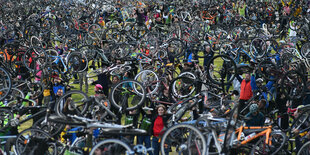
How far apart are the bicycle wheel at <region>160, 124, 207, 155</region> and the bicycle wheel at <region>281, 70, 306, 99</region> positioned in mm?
3900

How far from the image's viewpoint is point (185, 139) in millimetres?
7656

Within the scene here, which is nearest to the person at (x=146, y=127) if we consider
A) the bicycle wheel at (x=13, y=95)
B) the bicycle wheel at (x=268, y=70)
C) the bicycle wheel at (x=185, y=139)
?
the bicycle wheel at (x=185, y=139)

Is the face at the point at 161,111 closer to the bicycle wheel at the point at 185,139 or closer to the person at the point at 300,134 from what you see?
the bicycle wheel at the point at 185,139

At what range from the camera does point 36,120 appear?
9539 millimetres

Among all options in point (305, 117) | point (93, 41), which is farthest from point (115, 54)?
point (305, 117)

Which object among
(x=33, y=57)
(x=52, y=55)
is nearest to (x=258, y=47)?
(x=52, y=55)

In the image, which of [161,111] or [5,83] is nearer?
[161,111]

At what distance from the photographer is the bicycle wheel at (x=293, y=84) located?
10.3 m

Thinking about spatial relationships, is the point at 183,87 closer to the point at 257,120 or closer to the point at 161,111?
the point at 161,111

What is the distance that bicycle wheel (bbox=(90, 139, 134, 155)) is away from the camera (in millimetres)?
6590

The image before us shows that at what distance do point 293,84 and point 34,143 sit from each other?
6277mm

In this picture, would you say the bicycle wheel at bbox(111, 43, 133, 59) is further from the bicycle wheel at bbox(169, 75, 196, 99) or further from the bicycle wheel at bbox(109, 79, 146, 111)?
the bicycle wheel at bbox(109, 79, 146, 111)

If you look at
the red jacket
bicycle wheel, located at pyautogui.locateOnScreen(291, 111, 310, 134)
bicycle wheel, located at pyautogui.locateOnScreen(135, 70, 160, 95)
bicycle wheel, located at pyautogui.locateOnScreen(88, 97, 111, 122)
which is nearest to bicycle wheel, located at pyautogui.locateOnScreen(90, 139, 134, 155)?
bicycle wheel, located at pyautogui.locateOnScreen(88, 97, 111, 122)

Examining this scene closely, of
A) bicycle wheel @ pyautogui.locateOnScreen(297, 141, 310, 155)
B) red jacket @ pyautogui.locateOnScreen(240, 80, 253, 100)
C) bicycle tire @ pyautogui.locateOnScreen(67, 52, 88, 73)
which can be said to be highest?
bicycle tire @ pyautogui.locateOnScreen(67, 52, 88, 73)
